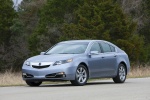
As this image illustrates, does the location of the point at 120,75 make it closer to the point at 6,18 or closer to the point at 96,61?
the point at 96,61

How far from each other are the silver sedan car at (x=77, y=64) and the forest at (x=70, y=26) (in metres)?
28.5

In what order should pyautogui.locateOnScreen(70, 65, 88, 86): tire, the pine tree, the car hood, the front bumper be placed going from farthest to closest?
the pine tree → pyautogui.locateOnScreen(70, 65, 88, 86): tire → the car hood → the front bumper

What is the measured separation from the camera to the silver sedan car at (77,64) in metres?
15.8

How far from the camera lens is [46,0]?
210 feet

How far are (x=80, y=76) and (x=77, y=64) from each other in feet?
1.33

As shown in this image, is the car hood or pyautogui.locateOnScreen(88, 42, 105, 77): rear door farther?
pyautogui.locateOnScreen(88, 42, 105, 77): rear door

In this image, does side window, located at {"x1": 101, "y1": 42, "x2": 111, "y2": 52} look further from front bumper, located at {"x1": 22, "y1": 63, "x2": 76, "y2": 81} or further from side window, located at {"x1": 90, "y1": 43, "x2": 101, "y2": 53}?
front bumper, located at {"x1": 22, "y1": 63, "x2": 76, "y2": 81}

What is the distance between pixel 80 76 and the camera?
53.4ft

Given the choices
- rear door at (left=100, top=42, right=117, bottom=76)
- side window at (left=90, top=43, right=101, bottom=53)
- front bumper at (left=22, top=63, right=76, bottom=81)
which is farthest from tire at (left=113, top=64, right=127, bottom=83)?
front bumper at (left=22, top=63, right=76, bottom=81)

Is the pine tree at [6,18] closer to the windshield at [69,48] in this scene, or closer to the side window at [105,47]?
the side window at [105,47]

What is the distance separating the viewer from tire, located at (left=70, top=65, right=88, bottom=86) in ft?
52.9

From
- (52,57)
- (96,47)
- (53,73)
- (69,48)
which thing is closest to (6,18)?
(96,47)

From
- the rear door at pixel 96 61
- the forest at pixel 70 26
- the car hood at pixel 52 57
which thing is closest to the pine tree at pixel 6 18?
the forest at pixel 70 26

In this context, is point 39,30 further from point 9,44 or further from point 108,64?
point 108,64
